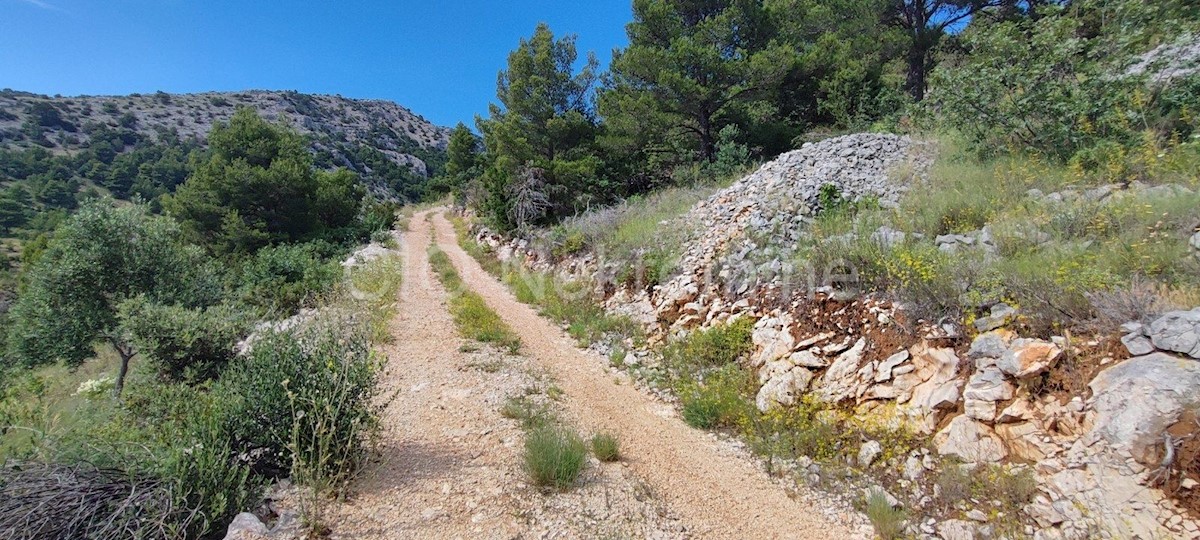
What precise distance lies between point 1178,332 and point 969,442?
1.51 m

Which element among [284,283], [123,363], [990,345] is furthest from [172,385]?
[990,345]

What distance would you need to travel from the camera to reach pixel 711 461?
15.7 ft

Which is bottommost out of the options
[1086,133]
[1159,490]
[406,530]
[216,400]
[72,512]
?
[1159,490]

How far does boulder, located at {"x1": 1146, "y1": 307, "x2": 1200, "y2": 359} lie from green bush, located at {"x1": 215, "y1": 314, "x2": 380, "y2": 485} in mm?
5817

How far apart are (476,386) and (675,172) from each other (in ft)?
35.4

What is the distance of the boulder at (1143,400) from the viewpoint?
298cm

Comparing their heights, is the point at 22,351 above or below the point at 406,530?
above

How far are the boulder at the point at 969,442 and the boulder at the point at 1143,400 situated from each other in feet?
2.01

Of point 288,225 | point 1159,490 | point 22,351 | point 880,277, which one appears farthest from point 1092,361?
point 288,225

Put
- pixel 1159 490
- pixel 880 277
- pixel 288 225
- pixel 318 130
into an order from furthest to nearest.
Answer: pixel 318 130, pixel 288 225, pixel 880 277, pixel 1159 490

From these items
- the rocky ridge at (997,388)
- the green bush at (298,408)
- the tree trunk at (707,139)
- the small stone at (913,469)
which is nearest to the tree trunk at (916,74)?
the tree trunk at (707,139)

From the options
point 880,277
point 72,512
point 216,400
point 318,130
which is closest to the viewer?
point 72,512

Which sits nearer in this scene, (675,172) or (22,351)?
(22,351)

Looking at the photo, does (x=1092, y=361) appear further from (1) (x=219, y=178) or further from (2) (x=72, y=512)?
(1) (x=219, y=178)
